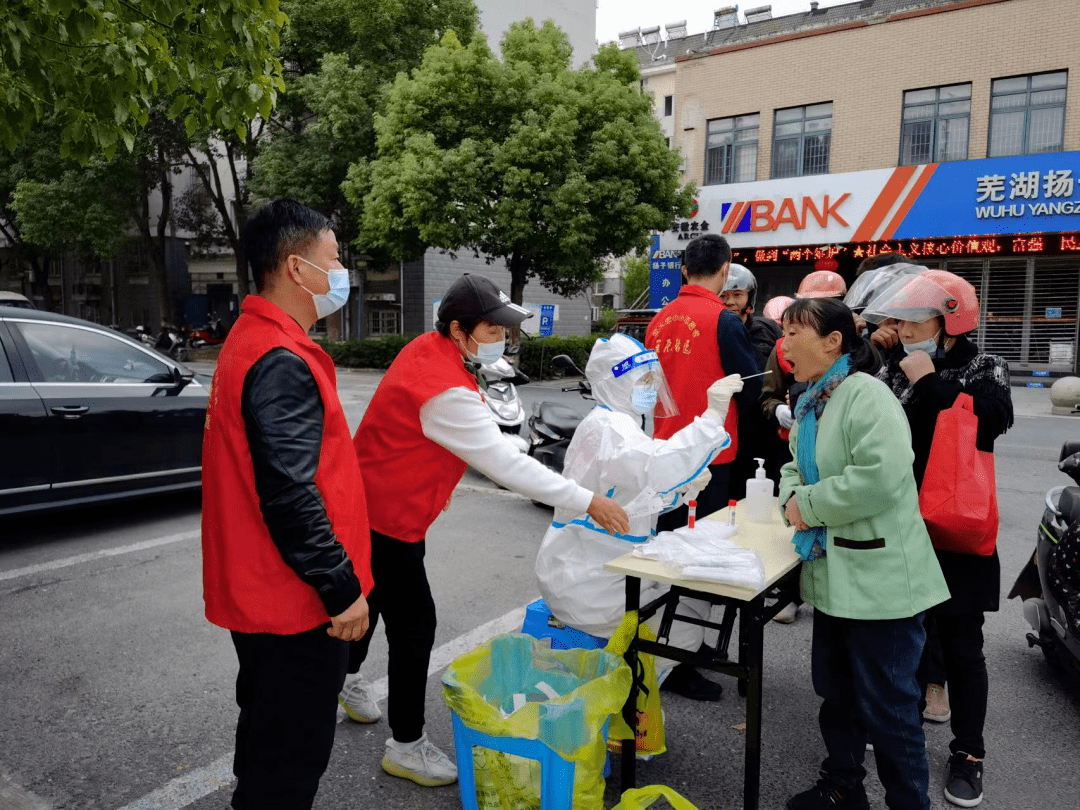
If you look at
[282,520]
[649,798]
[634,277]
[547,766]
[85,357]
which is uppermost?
[634,277]

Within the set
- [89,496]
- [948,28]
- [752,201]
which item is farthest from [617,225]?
[89,496]

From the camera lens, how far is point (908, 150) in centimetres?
1980

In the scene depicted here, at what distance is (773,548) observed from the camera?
2.86 m

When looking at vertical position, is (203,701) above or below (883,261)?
below

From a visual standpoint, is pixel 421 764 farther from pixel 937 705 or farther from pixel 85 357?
pixel 85 357

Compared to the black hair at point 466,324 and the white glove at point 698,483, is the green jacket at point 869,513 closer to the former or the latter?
the white glove at point 698,483

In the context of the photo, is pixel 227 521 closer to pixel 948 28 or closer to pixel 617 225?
pixel 617 225

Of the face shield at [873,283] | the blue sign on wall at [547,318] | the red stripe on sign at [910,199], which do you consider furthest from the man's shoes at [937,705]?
the red stripe on sign at [910,199]

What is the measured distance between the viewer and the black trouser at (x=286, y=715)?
79.5 inches

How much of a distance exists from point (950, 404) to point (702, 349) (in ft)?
4.51

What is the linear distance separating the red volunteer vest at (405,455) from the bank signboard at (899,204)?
19.3 metres

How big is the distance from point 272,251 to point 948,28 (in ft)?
71.4

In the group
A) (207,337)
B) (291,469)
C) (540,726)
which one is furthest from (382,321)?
(291,469)

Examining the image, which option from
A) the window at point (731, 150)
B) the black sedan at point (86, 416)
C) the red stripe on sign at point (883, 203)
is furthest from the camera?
the window at point (731, 150)
